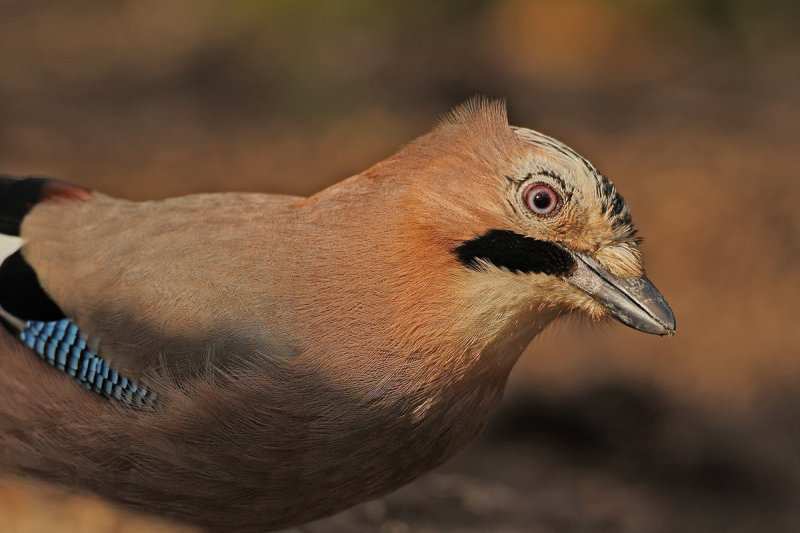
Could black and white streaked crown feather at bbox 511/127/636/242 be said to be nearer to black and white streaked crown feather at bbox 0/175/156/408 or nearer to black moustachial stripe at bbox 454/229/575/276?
black moustachial stripe at bbox 454/229/575/276

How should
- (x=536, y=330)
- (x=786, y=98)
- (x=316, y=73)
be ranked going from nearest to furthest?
(x=536, y=330), (x=786, y=98), (x=316, y=73)

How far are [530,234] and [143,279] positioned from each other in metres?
1.87

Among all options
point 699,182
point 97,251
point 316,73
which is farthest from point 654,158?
point 97,251

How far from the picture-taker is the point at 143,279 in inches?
183

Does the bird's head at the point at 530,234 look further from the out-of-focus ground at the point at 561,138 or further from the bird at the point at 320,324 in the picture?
the out-of-focus ground at the point at 561,138

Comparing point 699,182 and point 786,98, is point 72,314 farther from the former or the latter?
point 786,98

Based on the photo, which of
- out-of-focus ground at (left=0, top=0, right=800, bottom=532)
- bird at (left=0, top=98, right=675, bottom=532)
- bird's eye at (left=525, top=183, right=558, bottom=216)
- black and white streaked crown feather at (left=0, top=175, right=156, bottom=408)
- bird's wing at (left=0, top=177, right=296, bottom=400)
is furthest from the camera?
out-of-focus ground at (left=0, top=0, right=800, bottom=532)

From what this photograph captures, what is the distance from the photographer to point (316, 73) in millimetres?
11133

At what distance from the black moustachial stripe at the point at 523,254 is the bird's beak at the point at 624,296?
0.20ft

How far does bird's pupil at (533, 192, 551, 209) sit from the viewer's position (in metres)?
4.05

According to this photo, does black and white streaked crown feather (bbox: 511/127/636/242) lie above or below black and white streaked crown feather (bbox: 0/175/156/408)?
above

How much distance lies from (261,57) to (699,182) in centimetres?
527

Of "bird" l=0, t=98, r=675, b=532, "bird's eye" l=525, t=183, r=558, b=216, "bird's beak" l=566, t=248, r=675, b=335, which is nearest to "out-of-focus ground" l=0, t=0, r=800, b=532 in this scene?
"bird's beak" l=566, t=248, r=675, b=335

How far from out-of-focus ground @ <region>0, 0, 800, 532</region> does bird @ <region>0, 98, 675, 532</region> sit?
66 cm
